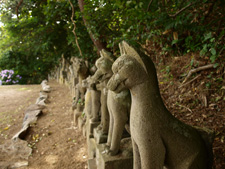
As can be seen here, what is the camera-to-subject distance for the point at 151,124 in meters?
1.14

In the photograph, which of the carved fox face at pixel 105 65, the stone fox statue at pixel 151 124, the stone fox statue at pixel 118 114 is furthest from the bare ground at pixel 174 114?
the carved fox face at pixel 105 65

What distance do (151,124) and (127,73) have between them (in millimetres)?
373

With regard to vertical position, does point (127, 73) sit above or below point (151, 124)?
above

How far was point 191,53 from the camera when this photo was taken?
3.66 metres

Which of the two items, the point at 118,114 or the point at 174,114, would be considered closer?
the point at 118,114

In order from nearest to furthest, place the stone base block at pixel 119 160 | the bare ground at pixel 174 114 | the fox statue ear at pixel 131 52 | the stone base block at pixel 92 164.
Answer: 1. the fox statue ear at pixel 131 52
2. the stone base block at pixel 119 160
3. the stone base block at pixel 92 164
4. the bare ground at pixel 174 114

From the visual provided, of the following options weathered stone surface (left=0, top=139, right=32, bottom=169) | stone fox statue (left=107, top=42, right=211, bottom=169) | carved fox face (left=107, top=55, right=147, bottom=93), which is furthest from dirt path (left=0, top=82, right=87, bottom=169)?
carved fox face (left=107, top=55, right=147, bottom=93)

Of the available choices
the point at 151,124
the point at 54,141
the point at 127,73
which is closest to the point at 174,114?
the point at 151,124

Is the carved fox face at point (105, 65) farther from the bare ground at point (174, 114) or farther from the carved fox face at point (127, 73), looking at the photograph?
the bare ground at point (174, 114)

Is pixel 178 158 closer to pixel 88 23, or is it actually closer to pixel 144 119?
pixel 144 119

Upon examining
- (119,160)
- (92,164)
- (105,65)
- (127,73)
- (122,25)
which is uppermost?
(122,25)

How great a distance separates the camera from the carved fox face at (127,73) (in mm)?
1129

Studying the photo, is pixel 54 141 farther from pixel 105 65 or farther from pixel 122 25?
pixel 122 25

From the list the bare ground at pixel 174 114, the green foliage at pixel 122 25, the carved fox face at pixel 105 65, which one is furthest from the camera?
the green foliage at pixel 122 25
